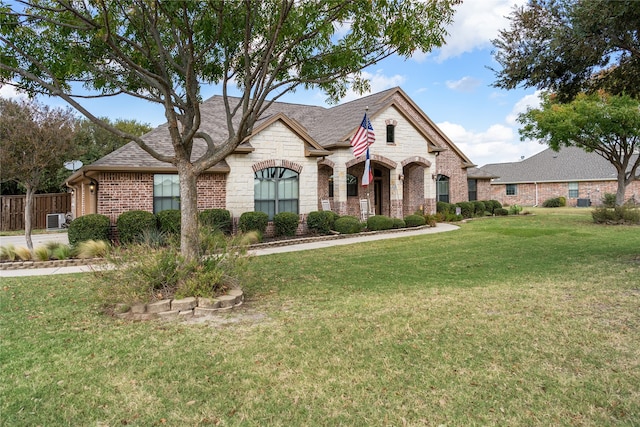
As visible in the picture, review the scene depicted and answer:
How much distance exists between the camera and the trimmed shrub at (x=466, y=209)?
23734mm

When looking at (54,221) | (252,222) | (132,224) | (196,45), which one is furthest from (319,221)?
(54,221)

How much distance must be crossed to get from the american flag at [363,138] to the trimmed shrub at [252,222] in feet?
16.8

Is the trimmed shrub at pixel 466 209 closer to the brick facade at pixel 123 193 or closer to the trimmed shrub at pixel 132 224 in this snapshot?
the brick facade at pixel 123 193

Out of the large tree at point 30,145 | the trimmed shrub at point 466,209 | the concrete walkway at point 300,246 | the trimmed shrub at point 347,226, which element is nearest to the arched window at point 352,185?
the concrete walkway at point 300,246

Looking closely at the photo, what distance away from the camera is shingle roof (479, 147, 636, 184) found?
3553 centimetres

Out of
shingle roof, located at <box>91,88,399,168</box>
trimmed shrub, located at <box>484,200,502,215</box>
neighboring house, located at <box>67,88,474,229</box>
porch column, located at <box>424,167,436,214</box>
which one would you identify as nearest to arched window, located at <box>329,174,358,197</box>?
neighboring house, located at <box>67,88,474,229</box>

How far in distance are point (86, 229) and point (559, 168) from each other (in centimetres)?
3984

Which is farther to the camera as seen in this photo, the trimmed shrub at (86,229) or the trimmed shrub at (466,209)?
the trimmed shrub at (466,209)

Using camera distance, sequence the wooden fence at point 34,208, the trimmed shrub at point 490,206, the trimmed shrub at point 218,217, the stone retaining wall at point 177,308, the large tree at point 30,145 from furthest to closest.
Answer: the trimmed shrub at point 490,206
the wooden fence at point 34,208
the trimmed shrub at point 218,217
the large tree at point 30,145
the stone retaining wall at point 177,308

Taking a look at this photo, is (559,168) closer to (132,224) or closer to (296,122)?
(296,122)

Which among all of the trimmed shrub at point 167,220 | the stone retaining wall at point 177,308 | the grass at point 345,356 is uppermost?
the trimmed shrub at point 167,220

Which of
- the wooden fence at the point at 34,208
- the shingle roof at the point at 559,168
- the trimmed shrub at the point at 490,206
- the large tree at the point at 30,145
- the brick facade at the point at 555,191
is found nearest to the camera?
the large tree at the point at 30,145

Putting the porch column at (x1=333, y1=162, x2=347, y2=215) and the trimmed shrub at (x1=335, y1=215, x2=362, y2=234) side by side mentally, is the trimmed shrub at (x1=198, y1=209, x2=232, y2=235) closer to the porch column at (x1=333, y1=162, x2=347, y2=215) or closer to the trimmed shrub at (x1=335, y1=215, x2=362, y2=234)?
the trimmed shrub at (x1=335, y1=215, x2=362, y2=234)

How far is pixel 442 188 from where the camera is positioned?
2445 cm
